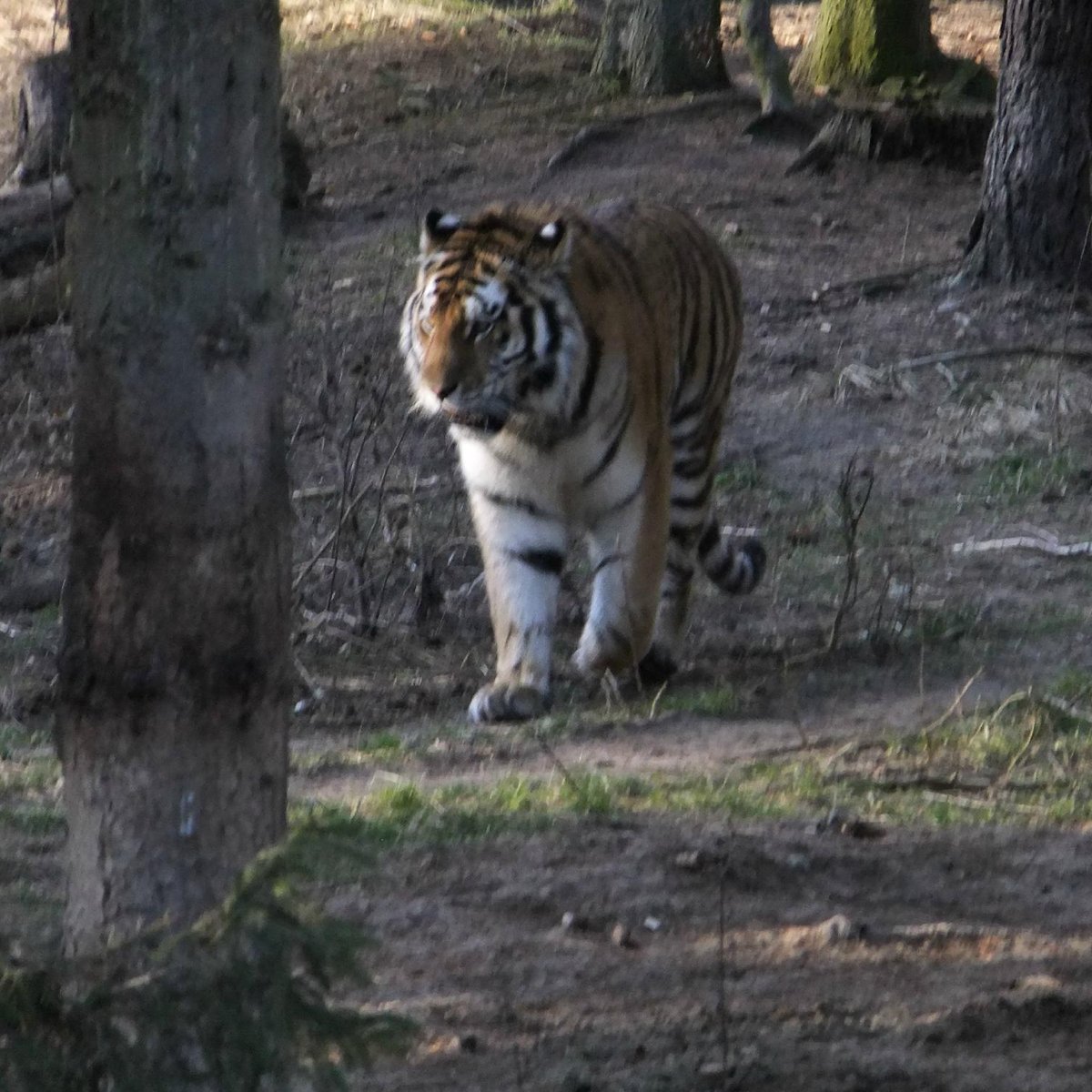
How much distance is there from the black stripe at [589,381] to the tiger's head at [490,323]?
0.07 meters

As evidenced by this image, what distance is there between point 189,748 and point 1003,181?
777 cm

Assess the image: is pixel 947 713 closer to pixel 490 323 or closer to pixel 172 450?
pixel 490 323

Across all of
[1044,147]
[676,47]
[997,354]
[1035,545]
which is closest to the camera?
[1035,545]

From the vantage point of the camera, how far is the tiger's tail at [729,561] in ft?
24.2

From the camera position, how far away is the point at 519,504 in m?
6.38

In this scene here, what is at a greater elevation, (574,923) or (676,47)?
(676,47)

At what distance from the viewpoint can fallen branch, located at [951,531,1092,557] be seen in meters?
7.47

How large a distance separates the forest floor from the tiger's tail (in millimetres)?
173

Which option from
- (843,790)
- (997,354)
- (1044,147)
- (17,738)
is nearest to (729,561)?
(843,790)

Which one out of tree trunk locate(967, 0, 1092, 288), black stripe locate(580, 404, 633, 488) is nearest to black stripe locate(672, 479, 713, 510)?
black stripe locate(580, 404, 633, 488)

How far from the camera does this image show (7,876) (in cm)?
427

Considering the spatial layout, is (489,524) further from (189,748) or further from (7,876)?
(189,748)

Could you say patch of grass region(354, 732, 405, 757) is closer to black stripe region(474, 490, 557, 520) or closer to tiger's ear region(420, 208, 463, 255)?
black stripe region(474, 490, 557, 520)

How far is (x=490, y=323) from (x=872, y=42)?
976cm
